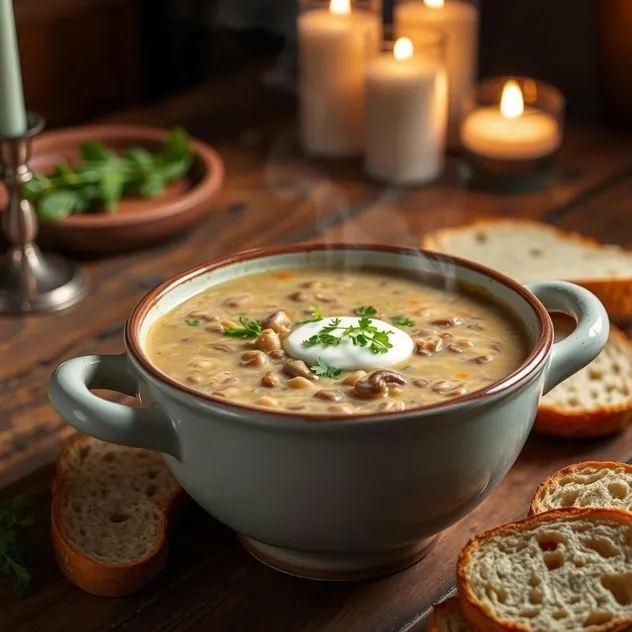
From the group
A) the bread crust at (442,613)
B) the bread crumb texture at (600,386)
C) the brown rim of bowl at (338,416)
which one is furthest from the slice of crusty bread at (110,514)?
the bread crumb texture at (600,386)

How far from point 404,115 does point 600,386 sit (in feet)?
3.64

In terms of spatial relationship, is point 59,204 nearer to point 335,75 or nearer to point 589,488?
point 335,75

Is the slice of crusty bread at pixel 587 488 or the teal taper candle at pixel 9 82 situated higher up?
the teal taper candle at pixel 9 82

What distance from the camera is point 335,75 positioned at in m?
2.80

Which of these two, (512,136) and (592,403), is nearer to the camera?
(592,403)

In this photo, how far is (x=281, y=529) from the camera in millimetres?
1268

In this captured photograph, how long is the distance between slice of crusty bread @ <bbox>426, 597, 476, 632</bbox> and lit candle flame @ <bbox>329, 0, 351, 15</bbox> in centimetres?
191

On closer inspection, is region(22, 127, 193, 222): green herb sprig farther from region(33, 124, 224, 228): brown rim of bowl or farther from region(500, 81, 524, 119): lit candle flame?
region(500, 81, 524, 119): lit candle flame

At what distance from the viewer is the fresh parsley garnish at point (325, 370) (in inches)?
53.3

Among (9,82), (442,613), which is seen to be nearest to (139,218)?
(9,82)

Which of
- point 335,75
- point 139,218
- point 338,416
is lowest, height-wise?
point 139,218

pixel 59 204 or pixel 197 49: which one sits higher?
pixel 59 204

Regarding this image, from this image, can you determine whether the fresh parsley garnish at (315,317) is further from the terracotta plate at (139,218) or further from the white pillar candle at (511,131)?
the white pillar candle at (511,131)

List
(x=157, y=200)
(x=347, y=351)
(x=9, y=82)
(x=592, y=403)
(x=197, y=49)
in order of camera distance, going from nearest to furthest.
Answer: (x=347, y=351)
(x=592, y=403)
(x=9, y=82)
(x=157, y=200)
(x=197, y=49)
